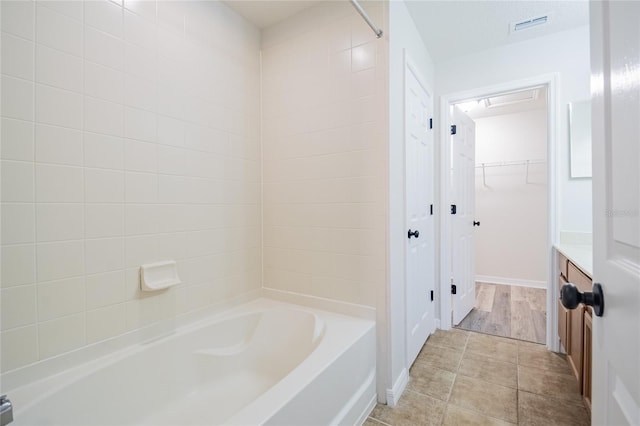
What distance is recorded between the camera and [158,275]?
1.49m

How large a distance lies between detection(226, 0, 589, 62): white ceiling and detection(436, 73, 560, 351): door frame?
13.9 inches

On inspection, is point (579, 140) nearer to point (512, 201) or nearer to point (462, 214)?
point (462, 214)

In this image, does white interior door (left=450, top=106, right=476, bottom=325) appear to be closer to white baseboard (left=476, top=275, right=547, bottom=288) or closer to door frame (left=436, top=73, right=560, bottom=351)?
door frame (left=436, top=73, right=560, bottom=351)

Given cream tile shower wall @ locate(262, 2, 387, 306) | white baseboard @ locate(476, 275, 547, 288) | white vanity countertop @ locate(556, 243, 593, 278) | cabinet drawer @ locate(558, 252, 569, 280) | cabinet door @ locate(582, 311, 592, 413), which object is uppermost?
cream tile shower wall @ locate(262, 2, 387, 306)

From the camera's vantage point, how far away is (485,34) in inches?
89.0

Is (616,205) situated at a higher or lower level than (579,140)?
lower

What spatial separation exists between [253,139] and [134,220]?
97cm

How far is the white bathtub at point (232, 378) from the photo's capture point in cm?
107

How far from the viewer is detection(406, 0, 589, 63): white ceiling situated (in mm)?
1924

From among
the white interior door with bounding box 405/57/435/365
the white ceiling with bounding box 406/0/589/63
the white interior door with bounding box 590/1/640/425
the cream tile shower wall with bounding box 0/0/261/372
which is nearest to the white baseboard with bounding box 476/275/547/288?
the white interior door with bounding box 405/57/435/365

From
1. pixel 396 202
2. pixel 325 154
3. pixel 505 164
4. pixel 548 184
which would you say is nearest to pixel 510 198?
pixel 505 164

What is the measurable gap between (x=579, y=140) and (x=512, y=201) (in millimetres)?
2095

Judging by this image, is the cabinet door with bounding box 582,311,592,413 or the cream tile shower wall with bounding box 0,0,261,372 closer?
the cream tile shower wall with bounding box 0,0,261,372

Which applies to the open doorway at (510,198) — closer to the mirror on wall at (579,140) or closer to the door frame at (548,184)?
the door frame at (548,184)
